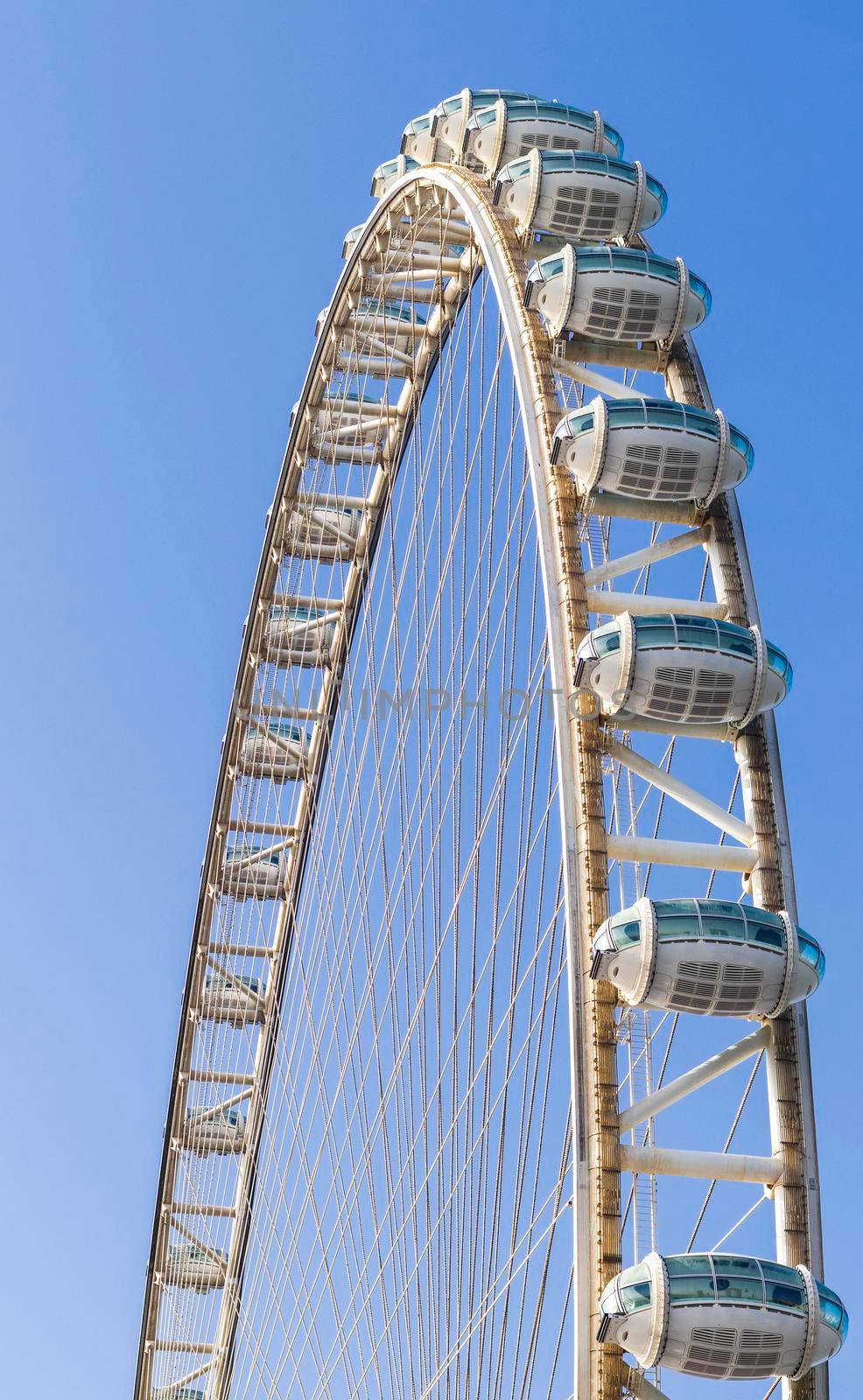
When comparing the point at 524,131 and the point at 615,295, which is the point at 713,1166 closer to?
the point at 615,295

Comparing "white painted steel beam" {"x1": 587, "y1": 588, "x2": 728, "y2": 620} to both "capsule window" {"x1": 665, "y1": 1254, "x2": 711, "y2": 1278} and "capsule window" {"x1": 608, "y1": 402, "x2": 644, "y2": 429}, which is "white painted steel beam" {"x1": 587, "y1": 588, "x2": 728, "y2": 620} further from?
"capsule window" {"x1": 665, "y1": 1254, "x2": 711, "y2": 1278}

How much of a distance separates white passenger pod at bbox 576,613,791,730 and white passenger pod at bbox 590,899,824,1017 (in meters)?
2.85

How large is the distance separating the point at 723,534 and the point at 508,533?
303 cm

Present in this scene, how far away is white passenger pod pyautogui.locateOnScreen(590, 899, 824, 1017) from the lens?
2391cm

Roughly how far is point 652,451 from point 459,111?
32.0ft

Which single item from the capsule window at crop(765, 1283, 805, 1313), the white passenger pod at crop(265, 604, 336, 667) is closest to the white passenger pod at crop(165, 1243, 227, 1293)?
the white passenger pod at crop(265, 604, 336, 667)

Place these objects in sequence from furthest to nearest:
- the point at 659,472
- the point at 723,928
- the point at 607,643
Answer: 1. the point at 659,472
2. the point at 607,643
3. the point at 723,928

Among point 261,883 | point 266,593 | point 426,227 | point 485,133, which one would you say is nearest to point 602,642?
point 485,133

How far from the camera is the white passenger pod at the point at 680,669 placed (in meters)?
26.0

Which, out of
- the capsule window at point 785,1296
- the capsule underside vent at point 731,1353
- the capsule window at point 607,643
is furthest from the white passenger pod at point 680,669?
the capsule underside vent at point 731,1353

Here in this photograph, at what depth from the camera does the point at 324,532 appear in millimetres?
45781

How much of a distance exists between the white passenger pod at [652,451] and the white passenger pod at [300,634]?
746 inches

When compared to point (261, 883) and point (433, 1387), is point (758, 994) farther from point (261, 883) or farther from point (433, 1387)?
point (261, 883)

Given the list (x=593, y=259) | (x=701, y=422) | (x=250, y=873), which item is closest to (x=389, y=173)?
(x=593, y=259)
